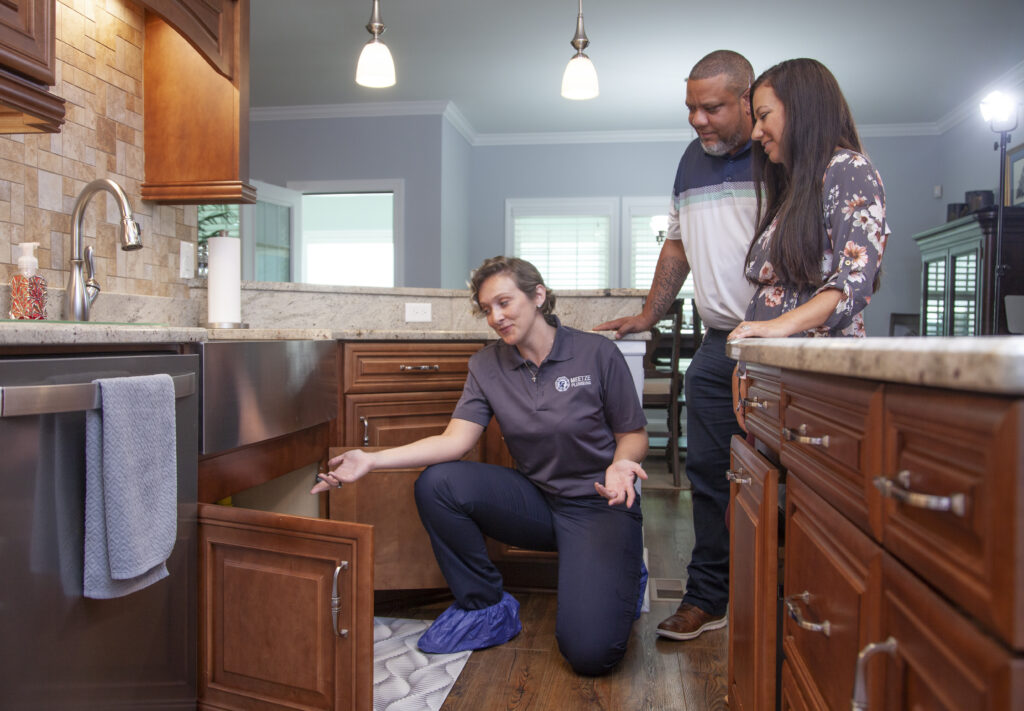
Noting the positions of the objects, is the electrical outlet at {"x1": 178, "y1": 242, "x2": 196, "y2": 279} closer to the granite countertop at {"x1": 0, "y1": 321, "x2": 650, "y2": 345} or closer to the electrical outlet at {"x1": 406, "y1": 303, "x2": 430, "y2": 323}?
the granite countertop at {"x1": 0, "y1": 321, "x2": 650, "y2": 345}

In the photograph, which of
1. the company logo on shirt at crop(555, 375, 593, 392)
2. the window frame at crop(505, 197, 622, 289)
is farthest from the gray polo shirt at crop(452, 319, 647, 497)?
the window frame at crop(505, 197, 622, 289)

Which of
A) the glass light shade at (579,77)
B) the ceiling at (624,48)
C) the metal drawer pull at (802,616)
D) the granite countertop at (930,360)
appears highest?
the ceiling at (624,48)

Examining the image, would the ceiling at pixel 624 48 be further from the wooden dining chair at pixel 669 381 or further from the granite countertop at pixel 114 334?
the granite countertop at pixel 114 334

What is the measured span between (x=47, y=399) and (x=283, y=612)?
54 centimetres

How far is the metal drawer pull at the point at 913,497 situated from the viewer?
480 millimetres

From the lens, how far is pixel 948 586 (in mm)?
511

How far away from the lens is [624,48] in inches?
183

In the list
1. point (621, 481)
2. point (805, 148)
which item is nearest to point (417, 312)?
point (621, 481)

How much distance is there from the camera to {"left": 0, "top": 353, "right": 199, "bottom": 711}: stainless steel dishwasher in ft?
3.14

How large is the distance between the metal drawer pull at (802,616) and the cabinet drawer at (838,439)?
0.12 meters

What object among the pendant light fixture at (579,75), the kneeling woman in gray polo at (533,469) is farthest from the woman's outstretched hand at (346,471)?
the pendant light fixture at (579,75)

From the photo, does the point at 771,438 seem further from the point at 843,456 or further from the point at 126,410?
the point at 126,410

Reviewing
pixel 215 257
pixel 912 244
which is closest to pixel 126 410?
pixel 215 257

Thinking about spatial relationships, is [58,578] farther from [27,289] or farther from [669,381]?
[669,381]
